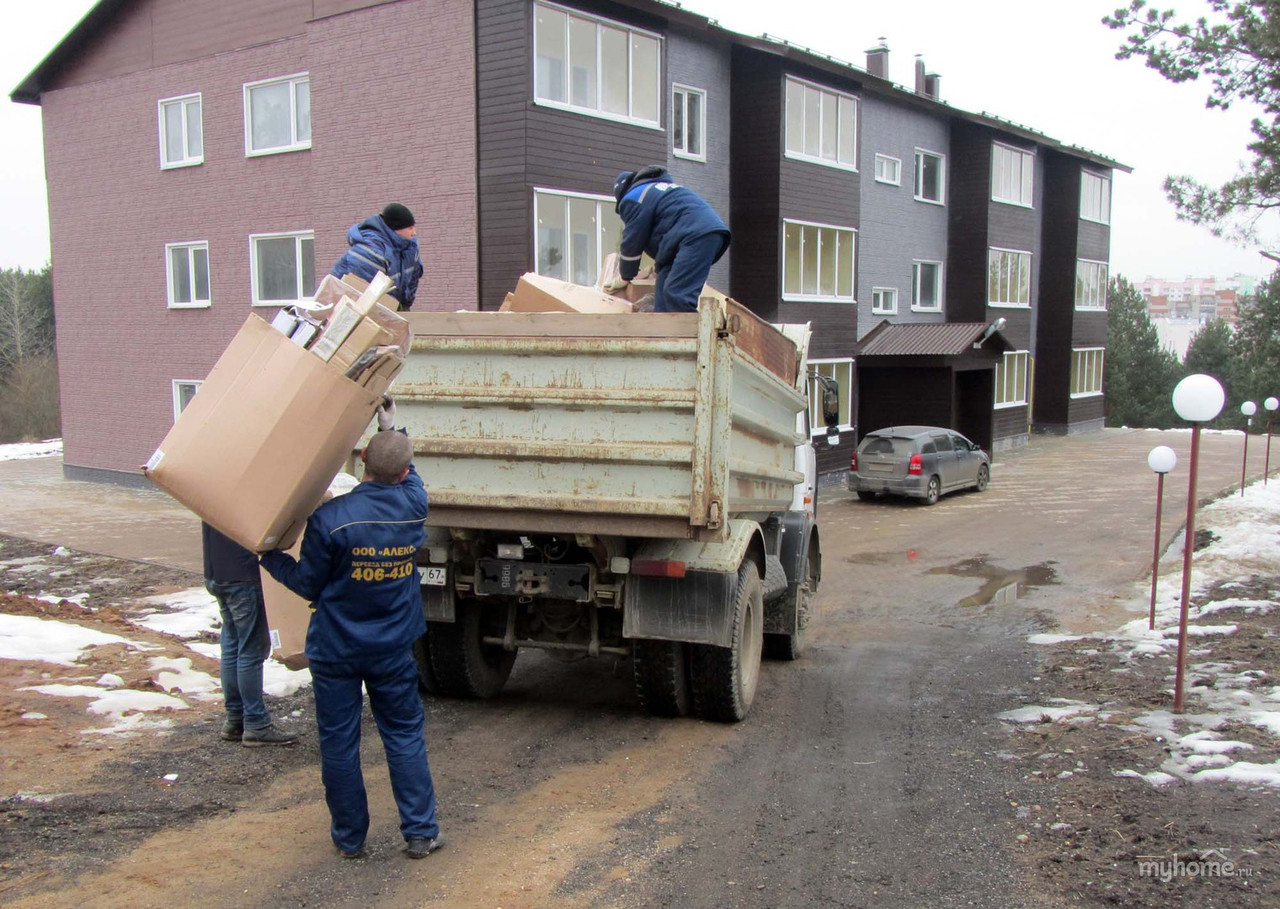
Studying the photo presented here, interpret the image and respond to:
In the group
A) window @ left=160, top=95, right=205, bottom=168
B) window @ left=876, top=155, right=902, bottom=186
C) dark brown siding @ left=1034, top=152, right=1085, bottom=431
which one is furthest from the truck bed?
dark brown siding @ left=1034, top=152, right=1085, bottom=431

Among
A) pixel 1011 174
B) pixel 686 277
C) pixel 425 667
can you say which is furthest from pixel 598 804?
pixel 1011 174

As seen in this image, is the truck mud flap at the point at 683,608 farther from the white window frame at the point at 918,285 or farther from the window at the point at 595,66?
the white window frame at the point at 918,285

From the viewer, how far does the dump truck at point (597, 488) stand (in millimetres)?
5691

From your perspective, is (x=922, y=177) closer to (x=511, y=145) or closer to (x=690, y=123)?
(x=690, y=123)

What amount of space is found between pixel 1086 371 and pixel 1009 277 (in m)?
7.86

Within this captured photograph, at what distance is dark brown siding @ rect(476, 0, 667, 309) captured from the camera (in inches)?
605

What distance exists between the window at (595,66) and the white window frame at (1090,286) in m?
22.7

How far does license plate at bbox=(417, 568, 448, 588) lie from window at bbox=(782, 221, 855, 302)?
16323mm

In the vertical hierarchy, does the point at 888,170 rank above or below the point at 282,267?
above

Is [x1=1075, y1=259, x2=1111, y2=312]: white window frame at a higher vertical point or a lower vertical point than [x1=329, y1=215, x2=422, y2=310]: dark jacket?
higher

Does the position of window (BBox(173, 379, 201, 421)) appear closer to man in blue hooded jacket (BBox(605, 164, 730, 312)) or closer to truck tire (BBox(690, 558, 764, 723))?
man in blue hooded jacket (BBox(605, 164, 730, 312))

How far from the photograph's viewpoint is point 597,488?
5.81 meters

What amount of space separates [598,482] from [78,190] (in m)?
21.4

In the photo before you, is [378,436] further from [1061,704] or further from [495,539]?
[1061,704]
